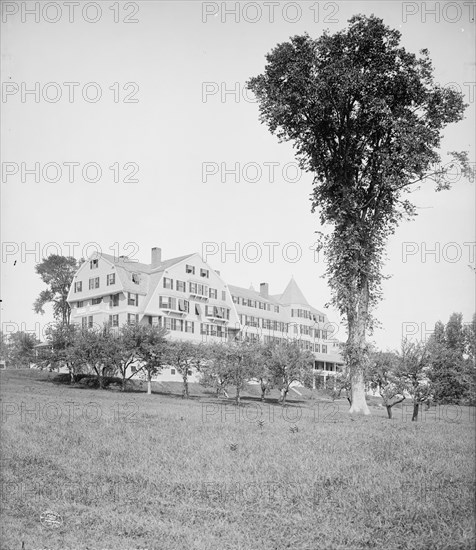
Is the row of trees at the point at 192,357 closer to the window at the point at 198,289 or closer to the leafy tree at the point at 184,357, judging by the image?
the leafy tree at the point at 184,357

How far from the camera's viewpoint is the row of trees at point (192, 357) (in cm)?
3569

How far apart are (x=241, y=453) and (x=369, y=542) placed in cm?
467

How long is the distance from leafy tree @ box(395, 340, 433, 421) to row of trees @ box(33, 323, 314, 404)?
14438mm

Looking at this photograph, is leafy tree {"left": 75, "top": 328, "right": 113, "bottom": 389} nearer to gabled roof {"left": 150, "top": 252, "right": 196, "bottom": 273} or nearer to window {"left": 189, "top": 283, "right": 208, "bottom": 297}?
gabled roof {"left": 150, "top": 252, "right": 196, "bottom": 273}

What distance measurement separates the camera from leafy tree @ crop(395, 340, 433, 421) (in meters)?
22.1

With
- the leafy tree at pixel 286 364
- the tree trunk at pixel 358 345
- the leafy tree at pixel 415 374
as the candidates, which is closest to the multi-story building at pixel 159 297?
the leafy tree at pixel 286 364

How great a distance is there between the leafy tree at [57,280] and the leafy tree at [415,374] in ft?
155

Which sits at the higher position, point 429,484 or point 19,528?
point 429,484

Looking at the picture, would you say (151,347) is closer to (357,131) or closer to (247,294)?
(357,131)

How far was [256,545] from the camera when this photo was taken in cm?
673

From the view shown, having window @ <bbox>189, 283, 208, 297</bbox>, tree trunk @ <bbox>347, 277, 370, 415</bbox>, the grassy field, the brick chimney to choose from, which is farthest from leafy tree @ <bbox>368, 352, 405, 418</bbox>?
the brick chimney

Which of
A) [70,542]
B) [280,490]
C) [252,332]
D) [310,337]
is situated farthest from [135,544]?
[310,337]

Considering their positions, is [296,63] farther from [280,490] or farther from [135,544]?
[135,544]

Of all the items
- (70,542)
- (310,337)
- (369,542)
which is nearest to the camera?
(369,542)
